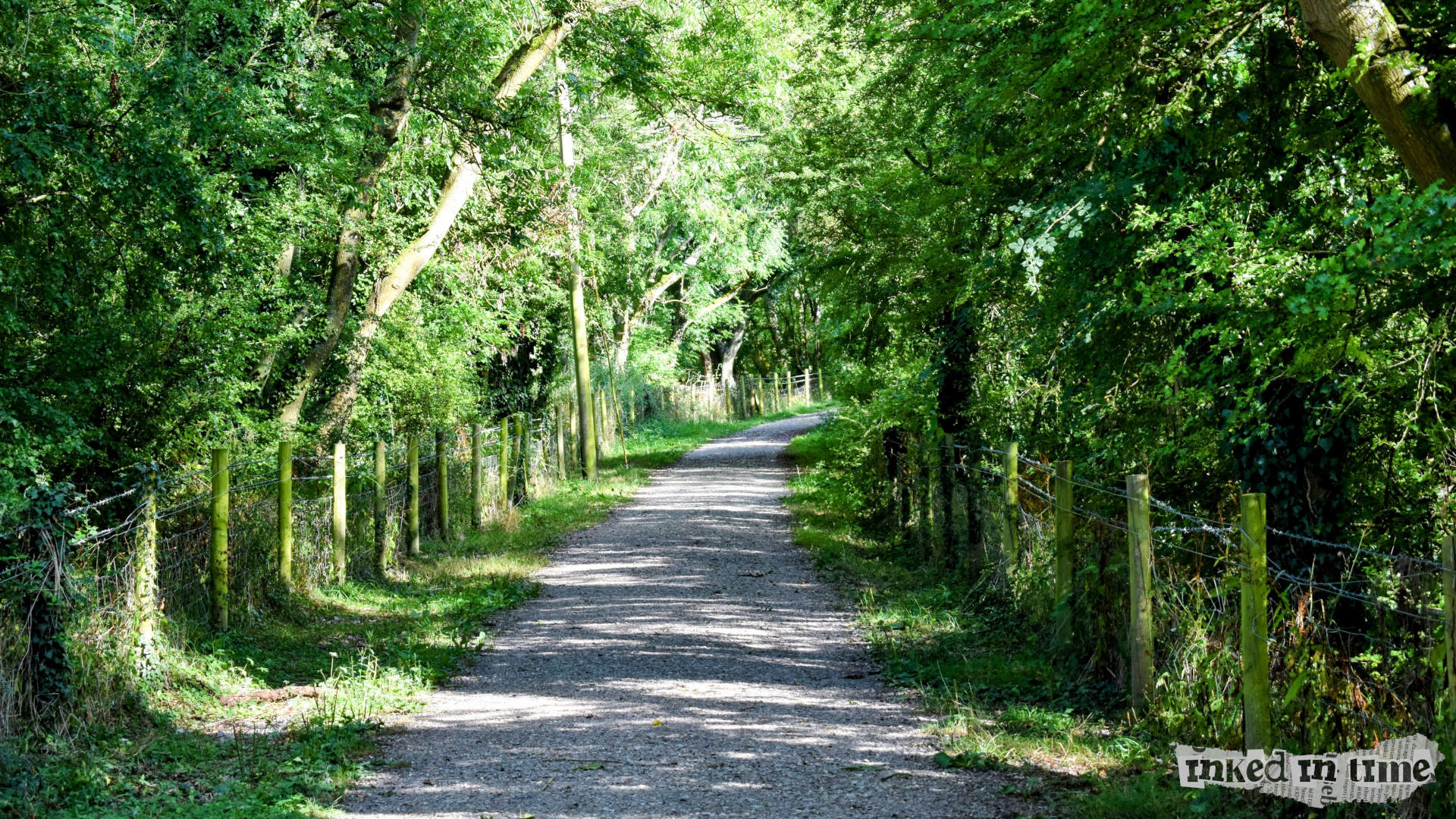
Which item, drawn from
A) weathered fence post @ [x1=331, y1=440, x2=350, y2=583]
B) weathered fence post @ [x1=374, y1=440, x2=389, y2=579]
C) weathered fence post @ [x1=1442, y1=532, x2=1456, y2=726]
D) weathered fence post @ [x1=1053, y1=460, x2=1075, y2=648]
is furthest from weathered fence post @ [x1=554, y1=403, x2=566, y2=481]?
weathered fence post @ [x1=1442, y1=532, x2=1456, y2=726]

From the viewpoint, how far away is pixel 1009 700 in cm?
832

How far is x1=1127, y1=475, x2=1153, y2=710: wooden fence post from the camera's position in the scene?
293 inches

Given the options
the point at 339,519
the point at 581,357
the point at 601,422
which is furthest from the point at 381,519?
the point at 601,422

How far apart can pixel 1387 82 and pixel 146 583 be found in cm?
840

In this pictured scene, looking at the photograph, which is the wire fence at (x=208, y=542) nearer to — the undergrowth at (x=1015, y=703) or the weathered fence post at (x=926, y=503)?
the undergrowth at (x=1015, y=703)

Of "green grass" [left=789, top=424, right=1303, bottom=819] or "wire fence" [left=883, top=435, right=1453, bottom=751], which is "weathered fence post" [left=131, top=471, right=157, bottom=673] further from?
"wire fence" [left=883, top=435, right=1453, bottom=751]

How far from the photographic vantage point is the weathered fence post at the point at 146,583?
27.6ft

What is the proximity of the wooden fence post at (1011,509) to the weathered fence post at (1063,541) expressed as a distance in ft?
5.29

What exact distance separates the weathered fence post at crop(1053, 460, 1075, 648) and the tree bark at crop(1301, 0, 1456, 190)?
3.74 metres

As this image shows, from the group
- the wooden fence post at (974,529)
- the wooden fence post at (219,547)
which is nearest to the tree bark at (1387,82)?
the wooden fence post at (974,529)

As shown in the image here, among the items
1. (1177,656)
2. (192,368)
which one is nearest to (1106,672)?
(1177,656)

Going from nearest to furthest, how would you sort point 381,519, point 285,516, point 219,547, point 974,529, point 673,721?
1. point 673,721
2. point 219,547
3. point 285,516
4. point 974,529
5. point 381,519

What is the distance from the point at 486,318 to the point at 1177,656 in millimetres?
14877

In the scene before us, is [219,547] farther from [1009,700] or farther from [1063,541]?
[1063,541]
